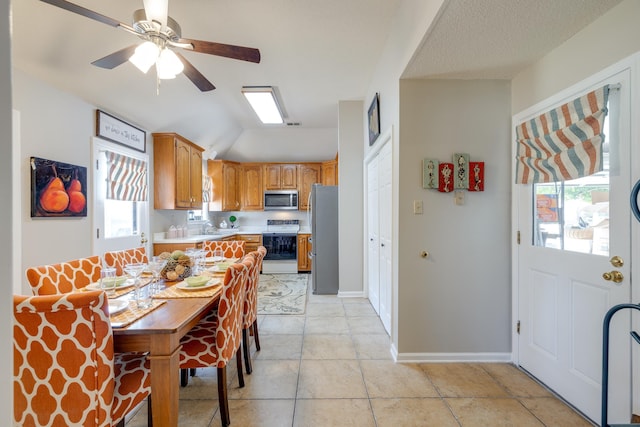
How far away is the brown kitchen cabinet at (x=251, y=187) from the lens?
19.9 feet

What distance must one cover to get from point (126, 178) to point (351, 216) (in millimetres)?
2872

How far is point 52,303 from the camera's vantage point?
3.26ft

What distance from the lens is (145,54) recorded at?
183 centimetres

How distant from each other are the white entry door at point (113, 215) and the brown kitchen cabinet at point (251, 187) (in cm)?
230

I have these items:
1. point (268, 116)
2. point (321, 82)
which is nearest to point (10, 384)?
point (321, 82)

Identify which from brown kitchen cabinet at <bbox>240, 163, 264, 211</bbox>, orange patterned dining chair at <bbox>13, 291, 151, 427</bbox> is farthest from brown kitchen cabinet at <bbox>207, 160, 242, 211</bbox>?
orange patterned dining chair at <bbox>13, 291, 151, 427</bbox>

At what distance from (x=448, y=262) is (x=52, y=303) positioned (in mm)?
2375

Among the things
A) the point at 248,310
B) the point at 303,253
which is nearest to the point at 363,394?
the point at 248,310

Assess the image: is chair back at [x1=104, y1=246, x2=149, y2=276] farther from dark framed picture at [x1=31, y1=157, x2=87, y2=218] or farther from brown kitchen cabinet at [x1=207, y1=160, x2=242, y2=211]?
brown kitchen cabinet at [x1=207, y1=160, x2=242, y2=211]

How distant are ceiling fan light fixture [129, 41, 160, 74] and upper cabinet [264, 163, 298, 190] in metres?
4.14

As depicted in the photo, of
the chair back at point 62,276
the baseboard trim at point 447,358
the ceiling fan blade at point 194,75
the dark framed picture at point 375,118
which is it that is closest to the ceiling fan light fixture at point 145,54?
the ceiling fan blade at point 194,75

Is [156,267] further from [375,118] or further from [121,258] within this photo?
[375,118]

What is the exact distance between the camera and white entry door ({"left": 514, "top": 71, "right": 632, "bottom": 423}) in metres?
1.50

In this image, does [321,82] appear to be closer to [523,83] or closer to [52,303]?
[523,83]
